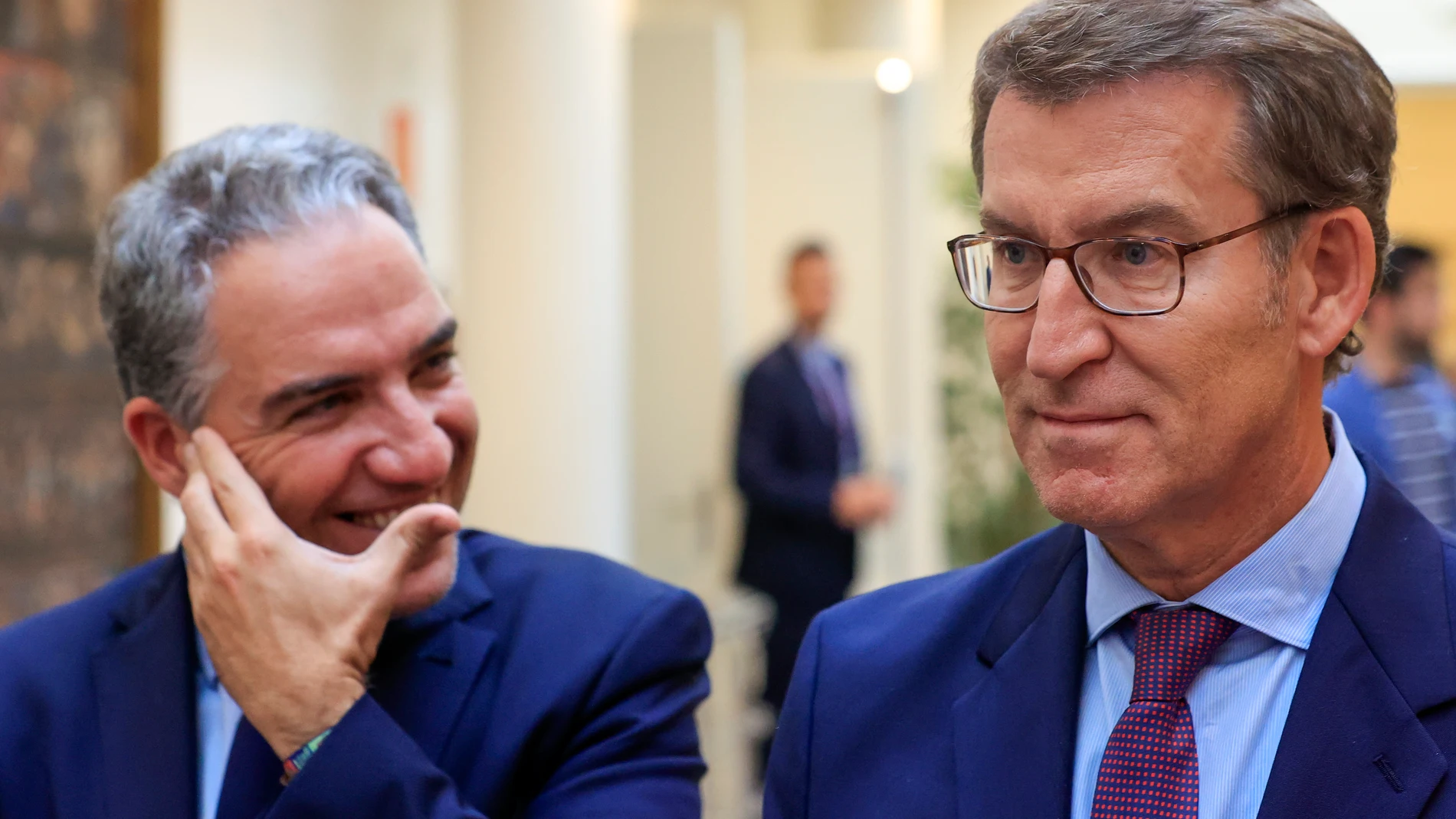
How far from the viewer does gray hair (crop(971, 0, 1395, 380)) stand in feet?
4.44

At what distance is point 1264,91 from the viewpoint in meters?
1.36

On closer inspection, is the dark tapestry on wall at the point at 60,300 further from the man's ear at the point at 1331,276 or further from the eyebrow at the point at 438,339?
the man's ear at the point at 1331,276

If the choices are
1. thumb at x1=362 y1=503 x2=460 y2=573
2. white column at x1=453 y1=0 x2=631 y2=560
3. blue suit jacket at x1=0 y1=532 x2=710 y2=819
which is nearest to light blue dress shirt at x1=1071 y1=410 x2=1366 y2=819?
blue suit jacket at x1=0 y1=532 x2=710 y2=819

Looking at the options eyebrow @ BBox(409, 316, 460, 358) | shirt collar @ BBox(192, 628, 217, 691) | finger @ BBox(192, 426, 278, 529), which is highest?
eyebrow @ BBox(409, 316, 460, 358)

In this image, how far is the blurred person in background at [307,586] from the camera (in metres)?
1.72

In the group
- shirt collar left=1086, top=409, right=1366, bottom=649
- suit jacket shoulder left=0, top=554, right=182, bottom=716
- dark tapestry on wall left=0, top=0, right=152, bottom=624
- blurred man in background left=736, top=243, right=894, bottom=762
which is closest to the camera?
shirt collar left=1086, top=409, right=1366, bottom=649

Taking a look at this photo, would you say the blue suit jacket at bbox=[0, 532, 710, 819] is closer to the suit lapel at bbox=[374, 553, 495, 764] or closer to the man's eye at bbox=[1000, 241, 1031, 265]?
the suit lapel at bbox=[374, 553, 495, 764]

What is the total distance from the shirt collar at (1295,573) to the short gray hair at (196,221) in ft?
3.59

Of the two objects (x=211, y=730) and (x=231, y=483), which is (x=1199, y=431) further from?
(x=211, y=730)

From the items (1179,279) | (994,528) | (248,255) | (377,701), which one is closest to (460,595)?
(377,701)

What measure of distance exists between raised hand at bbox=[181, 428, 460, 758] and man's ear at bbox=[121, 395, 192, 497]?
20 cm

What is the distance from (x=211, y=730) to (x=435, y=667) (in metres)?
0.30

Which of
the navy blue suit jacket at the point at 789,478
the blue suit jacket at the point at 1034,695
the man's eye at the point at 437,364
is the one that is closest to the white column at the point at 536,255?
the navy blue suit jacket at the point at 789,478

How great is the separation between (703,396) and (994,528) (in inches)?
118
